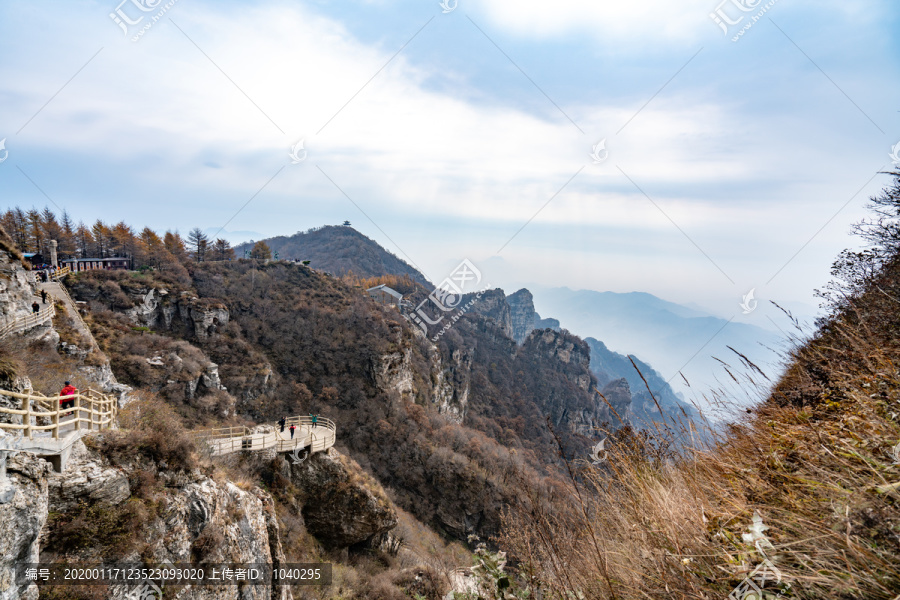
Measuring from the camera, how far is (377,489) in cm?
1775

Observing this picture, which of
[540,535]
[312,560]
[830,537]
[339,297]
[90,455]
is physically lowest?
[312,560]

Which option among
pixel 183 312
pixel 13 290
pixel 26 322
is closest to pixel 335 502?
pixel 26 322

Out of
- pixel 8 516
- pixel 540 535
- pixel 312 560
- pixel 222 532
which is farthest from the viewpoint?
pixel 312 560

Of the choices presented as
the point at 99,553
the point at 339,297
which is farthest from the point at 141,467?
the point at 339,297

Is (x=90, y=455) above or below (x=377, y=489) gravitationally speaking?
above

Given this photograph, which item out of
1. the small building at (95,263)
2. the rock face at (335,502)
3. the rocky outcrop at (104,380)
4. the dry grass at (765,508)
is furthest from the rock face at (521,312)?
the dry grass at (765,508)

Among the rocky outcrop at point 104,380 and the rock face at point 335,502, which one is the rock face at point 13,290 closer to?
the rocky outcrop at point 104,380

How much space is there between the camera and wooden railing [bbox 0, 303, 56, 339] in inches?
538

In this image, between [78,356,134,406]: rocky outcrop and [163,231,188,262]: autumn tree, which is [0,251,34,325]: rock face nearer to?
[78,356,134,406]: rocky outcrop

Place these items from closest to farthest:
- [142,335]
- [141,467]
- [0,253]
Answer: [141,467] → [0,253] → [142,335]

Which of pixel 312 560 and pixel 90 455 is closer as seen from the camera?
pixel 90 455

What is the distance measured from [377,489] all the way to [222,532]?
10.7 meters

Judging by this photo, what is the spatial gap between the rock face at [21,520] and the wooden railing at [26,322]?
13278mm

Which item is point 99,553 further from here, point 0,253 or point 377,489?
point 0,253
